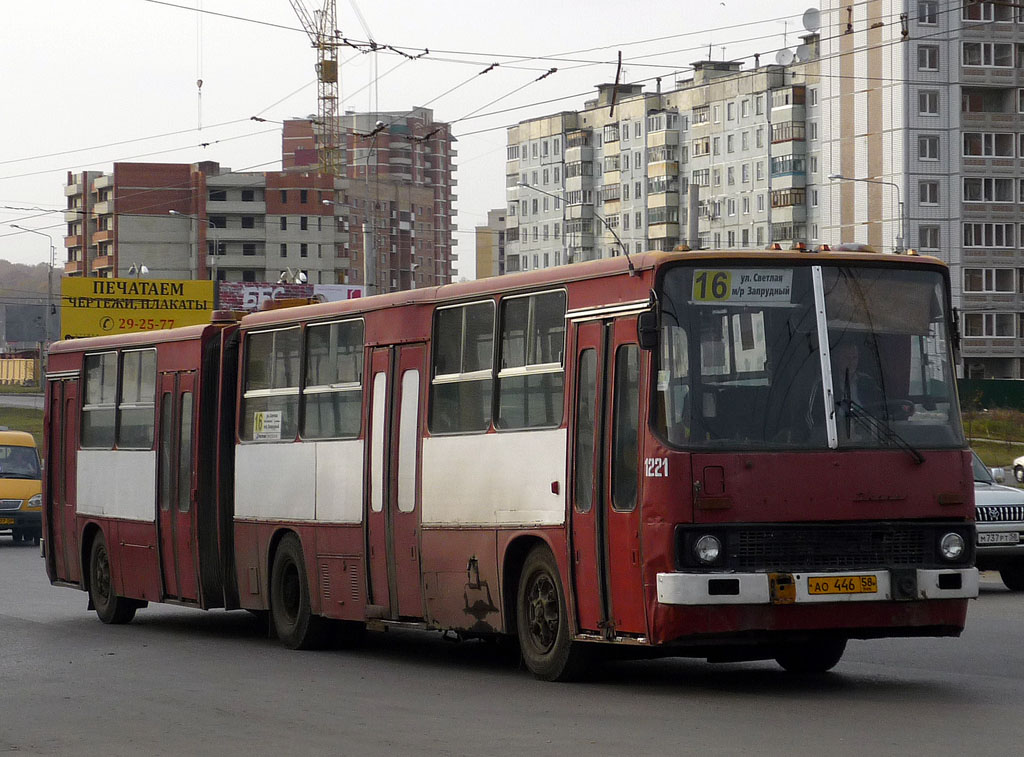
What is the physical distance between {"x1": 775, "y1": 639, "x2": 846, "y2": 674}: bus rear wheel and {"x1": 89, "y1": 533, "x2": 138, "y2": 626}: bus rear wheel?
8.71 meters

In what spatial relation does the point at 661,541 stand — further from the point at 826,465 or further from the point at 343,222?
the point at 343,222

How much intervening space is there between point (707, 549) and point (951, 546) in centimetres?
157

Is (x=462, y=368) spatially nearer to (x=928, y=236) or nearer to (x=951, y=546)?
(x=951, y=546)

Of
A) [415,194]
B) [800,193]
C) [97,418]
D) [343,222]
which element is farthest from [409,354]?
[415,194]

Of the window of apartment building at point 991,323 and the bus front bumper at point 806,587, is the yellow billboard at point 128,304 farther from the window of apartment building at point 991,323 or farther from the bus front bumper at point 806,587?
the bus front bumper at point 806,587

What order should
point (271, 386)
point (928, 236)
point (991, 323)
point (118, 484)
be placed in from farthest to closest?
point (991, 323), point (928, 236), point (118, 484), point (271, 386)

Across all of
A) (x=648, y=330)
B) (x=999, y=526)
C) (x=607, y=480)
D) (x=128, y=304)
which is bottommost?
(x=999, y=526)

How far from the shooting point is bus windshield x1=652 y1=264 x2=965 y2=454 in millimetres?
11234

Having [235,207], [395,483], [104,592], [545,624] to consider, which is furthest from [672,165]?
[545,624]

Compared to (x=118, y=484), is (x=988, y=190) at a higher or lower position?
higher

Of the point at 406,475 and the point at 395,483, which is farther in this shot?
the point at 395,483

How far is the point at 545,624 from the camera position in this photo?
12422mm

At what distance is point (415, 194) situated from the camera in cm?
19225

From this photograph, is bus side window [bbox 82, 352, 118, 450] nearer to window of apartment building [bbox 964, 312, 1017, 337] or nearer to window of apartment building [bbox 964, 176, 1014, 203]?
window of apartment building [bbox 964, 176, 1014, 203]
